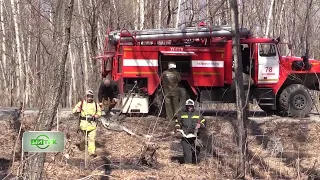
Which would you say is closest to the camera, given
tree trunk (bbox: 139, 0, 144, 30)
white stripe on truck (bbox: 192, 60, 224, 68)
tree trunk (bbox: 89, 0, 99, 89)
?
white stripe on truck (bbox: 192, 60, 224, 68)

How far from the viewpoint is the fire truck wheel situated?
13.9m

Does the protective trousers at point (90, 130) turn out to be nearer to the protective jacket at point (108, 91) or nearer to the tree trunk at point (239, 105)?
the protective jacket at point (108, 91)

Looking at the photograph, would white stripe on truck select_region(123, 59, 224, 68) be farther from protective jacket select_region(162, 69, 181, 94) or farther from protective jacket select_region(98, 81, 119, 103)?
protective jacket select_region(98, 81, 119, 103)

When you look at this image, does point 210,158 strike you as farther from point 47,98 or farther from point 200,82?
point 47,98

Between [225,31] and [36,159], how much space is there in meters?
8.73

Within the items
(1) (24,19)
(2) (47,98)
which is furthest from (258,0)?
(2) (47,98)

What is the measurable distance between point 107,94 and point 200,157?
136 inches

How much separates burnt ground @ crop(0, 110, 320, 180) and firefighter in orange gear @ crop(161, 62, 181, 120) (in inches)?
14.9

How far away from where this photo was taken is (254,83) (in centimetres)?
1388

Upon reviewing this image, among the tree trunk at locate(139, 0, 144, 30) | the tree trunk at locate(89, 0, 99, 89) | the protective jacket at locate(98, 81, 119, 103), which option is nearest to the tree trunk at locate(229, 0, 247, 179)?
the protective jacket at locate(98, 81, 119, 103)

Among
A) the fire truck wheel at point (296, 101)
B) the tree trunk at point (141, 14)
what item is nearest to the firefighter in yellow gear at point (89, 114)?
the fire truck wheel at point (296, 101)

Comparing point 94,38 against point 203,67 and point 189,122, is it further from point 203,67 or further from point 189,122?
point 189,122

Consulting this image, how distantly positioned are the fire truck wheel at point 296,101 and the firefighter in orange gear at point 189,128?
16.4 feet
